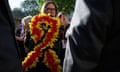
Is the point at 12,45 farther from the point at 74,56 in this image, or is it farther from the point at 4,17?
the point at 74,56

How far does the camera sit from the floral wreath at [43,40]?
17.0 ft

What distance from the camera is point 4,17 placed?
67.8 inches

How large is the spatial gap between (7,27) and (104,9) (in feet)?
1.63

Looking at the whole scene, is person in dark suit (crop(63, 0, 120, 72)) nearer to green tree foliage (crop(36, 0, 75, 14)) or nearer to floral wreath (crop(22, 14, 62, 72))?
floral wreath (crop(22, 14, 62, 72))

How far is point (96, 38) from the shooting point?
6.31 feet

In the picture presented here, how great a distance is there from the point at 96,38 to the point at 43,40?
327cm

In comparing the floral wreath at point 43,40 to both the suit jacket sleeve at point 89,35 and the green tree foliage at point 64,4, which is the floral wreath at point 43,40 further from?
the green tree foliage at point 64,4

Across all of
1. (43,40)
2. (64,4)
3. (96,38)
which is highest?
(96,38)

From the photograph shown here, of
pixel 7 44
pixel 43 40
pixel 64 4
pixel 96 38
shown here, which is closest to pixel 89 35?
pixel 96 38

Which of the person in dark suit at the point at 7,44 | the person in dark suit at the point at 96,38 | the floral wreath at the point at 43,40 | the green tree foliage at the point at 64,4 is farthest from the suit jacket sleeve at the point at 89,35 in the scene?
the green tree foliage at the point at 64,4

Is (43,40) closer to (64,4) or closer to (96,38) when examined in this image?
(96,38)

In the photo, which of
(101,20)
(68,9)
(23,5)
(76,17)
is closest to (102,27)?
(101,20)

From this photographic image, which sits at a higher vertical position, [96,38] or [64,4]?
[96,38]

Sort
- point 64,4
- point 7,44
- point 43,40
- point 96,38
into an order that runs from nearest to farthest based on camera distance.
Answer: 1. point 7,44
2. point 96,38
3. point 43,40
4. point 64,4
